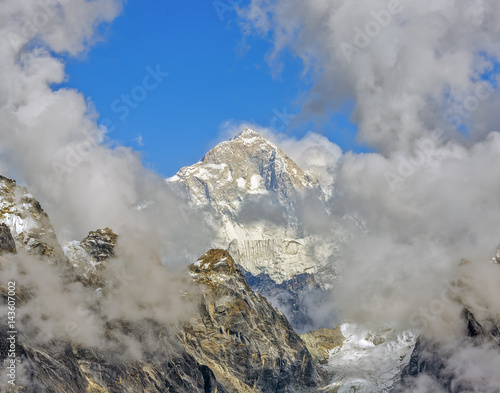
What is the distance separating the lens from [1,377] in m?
196
